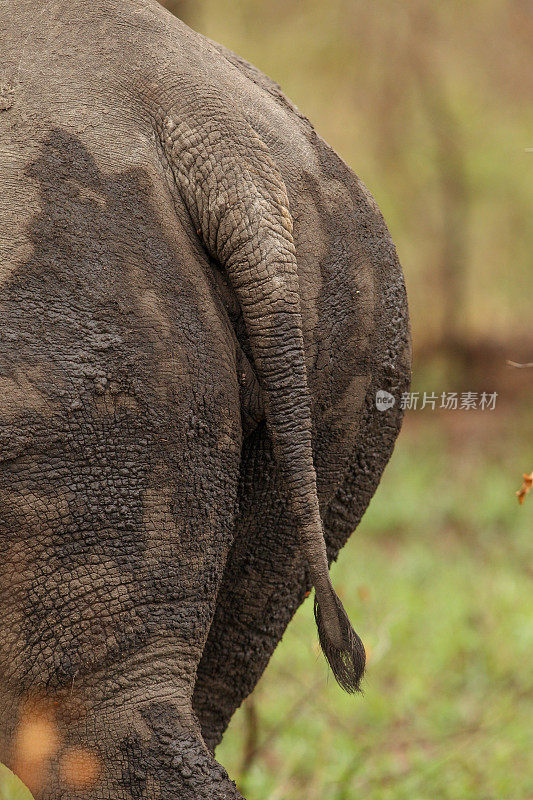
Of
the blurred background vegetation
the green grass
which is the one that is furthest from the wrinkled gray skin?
the blurred background vegetation

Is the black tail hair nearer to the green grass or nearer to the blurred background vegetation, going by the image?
the green grass

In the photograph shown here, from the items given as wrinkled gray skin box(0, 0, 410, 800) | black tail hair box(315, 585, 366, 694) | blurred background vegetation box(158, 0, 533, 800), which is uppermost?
wrinkled gray skin box(0, 0, 410, 800)

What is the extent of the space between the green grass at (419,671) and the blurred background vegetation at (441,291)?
0.02 m

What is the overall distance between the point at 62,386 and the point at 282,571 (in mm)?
742

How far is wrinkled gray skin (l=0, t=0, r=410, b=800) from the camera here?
166cm

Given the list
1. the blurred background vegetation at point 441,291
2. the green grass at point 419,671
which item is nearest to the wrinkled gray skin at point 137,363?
the green grass at point 419,671

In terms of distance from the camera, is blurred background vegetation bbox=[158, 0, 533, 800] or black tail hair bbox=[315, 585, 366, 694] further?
blurred background vegetation bbox=[158, 0, 533, 800]

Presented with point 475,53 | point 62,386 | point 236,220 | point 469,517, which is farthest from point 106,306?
point 475,53

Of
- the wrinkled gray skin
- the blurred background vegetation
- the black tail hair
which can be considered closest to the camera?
the wrinkled gray skin

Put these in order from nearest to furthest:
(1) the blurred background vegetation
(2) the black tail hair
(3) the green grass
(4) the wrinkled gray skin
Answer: (4) the wrinkled gray skin → (2) the black tail hair → (3) the green grass → (1) the blurred background vegetation

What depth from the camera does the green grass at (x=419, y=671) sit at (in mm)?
3725

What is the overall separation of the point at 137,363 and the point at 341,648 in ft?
2.19

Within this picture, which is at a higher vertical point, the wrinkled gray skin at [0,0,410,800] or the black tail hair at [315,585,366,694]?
the wrinkled gray skin at [0,0,410,800]

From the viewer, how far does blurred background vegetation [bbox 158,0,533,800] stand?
4.89m
